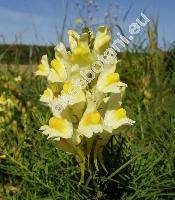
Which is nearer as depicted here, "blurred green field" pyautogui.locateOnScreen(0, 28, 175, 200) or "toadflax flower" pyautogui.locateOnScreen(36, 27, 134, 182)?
"toadflax flower" pyautogui.locateOnScreen(36, 27, 134, 182)

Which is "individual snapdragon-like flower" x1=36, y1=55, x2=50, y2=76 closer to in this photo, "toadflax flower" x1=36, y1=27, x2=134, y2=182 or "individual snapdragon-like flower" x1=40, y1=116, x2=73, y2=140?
"toadflax flower" x1=36, y1=27, x2=134, y2=182

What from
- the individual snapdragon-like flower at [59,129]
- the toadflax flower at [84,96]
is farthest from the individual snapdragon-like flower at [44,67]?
the individual snapdragon-like flower at [59,129]

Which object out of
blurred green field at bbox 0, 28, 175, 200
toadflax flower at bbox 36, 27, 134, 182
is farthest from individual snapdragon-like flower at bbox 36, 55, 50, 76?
blurred green field at bbox 0, 28, 175, 200

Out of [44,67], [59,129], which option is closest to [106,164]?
[59,129]

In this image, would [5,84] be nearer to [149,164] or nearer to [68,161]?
[68,161]

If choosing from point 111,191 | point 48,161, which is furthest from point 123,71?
point 111,191

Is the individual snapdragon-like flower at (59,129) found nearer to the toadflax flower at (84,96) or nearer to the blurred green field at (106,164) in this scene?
the toadflax flower at (84,96)

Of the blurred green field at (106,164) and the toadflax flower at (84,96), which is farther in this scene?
the blurred green field at (106,164)

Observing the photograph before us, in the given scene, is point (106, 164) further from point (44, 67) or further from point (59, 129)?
point (44, 67)
